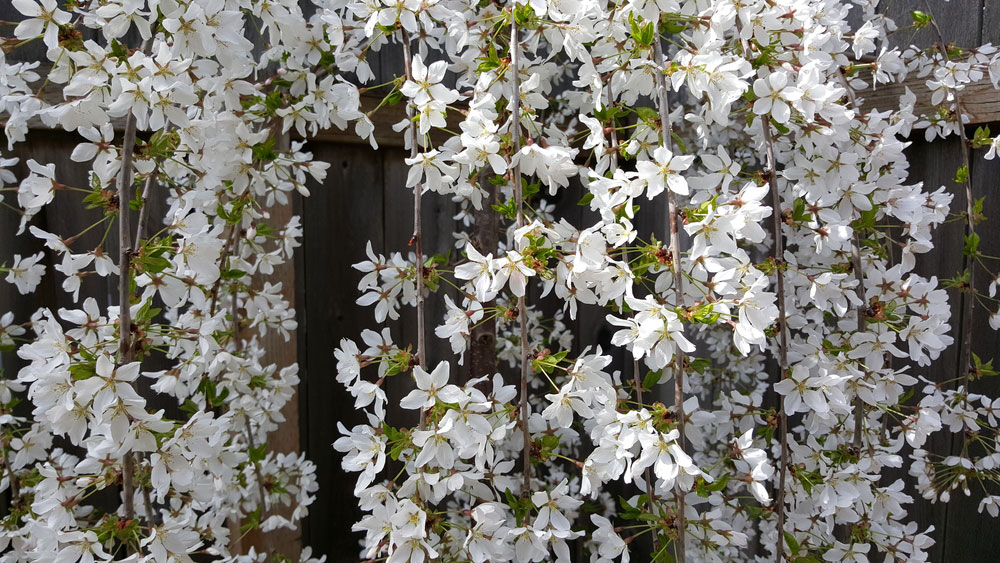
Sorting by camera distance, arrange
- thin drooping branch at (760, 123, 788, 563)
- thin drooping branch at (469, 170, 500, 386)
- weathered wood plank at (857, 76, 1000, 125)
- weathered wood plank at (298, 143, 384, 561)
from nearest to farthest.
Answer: thin drooping branch at (760, 123, 788, 563)
weathered wood plank at (857, 76, 1000, 125)
thin drooping branch at (469, 170, 500, 386)
weathered wood plank at (298, 143, 384, 561)

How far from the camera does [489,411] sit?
1.06 m

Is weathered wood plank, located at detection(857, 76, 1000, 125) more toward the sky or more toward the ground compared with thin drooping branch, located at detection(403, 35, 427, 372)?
more toward the sky

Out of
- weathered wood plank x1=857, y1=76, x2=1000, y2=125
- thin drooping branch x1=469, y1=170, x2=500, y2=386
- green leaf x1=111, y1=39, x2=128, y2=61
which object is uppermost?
weathered wood plank x1=857, y1=76, x2=1000, y2=125

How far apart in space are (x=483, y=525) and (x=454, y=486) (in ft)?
0.24

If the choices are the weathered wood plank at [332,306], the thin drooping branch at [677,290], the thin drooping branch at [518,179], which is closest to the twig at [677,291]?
the thin drooping branch at [677,290]

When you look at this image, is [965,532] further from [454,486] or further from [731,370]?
[454,486]

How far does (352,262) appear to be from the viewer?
2.29 meters

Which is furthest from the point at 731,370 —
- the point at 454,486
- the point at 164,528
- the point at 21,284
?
the point at 21,284

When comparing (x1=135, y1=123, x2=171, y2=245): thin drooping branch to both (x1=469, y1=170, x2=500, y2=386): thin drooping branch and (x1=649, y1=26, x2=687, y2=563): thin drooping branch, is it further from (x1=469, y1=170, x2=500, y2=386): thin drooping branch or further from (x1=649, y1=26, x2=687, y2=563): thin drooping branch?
(x1=469, y1=170, x2=500, y2=386): thin drooping branch

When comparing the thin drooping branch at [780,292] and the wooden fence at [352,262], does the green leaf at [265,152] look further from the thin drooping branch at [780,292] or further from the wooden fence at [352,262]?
the thin drooping branch at [780,292]

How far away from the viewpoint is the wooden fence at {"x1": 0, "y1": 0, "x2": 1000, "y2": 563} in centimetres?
177

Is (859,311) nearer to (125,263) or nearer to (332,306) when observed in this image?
(125,263)

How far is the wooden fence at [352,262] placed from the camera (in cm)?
177

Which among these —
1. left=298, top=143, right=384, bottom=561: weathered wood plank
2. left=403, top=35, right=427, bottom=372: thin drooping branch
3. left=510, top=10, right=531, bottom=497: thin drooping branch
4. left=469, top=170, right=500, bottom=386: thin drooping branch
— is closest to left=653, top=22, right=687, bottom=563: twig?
left=510, top=10, right=531, bottom=497: thin drooping branch
